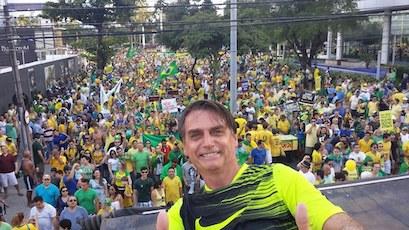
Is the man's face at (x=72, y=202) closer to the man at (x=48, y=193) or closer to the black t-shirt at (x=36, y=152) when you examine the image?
the man at (x=48, y=193)

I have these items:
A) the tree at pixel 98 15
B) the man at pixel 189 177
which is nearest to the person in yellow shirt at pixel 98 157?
the man at pixel 189 177

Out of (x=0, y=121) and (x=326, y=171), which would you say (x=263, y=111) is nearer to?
(x=326, y=171)

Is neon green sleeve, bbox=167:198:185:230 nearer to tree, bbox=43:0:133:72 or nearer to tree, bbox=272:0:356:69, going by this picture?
tree, bbox=272:0:356:69

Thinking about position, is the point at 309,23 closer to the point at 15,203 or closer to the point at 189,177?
the point at 189,177

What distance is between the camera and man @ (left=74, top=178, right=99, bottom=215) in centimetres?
792

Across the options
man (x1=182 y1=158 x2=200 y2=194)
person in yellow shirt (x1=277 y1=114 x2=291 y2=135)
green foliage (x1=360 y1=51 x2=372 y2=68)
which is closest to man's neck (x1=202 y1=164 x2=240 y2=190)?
man (x1=182 y1=158 x2=200 y2=194)

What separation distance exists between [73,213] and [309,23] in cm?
2608

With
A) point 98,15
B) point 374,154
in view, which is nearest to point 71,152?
point 374,154

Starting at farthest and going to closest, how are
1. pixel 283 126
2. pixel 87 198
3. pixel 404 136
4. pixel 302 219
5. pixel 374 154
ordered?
pixel 283 126 < pixel 404 136 < pixel 374 154 < pixel 87 198 < pixel 302 219

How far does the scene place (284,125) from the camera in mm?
13344

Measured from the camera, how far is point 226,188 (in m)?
1.75

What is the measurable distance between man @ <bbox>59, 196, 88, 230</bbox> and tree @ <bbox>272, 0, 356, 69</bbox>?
77.4ft

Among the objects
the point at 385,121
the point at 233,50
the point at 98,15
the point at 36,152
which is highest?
the point at 98,15

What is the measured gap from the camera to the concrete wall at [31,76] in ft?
69.5
